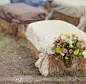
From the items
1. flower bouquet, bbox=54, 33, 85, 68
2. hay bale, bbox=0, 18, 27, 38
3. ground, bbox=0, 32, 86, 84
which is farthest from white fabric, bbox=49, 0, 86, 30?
flower bouquet, bbox=54, 33, 85, 68

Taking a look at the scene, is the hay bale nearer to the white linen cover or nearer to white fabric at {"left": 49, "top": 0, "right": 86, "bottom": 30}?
the white linen cover

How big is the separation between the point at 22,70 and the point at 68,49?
0.81m

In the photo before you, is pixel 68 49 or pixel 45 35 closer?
pixel 68 49

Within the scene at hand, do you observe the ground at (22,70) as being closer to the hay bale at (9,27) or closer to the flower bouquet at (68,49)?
the flower bouquet at (68,49)

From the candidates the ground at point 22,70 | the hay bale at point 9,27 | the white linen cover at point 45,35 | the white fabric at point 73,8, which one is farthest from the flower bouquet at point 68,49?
the white fabric at point 73,8

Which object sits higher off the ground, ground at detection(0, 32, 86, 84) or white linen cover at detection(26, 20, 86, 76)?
white linen cover at detection(26, 20, 86, 76)

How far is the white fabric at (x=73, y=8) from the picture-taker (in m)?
5.28

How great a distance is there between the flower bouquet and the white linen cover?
0.11 m

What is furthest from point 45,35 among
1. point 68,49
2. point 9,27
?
point 9,27

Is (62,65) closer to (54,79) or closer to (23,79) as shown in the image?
(54,79)

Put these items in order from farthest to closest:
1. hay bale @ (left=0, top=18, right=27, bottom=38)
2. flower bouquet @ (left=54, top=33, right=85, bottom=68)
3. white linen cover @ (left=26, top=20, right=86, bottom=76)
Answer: hay bale @ (left=0, top=18, right=27, bottom=38) → white linen cover @ (left=26, top=20, right=86, bottom=76) → flower bouquet @ (left=54, top=33, right=85, bottom=68)

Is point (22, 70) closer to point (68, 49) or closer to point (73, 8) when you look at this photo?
point (68, 49)

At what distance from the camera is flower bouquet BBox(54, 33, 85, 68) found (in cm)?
324

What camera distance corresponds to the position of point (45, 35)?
3658 millimetres
